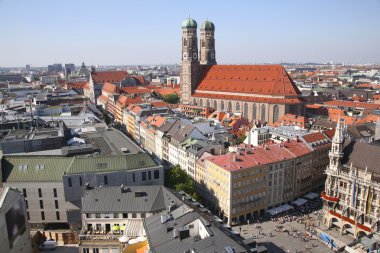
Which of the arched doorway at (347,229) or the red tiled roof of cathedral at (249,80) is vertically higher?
the red tiled roof of cathedral at (249,80)

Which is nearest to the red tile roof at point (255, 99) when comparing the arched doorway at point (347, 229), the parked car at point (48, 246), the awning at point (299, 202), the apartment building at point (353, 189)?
the awning at point (299, 202)

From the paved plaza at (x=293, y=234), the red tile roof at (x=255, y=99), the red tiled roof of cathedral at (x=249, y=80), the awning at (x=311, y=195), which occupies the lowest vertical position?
Result: the paved plaza at (x=293, y=234)

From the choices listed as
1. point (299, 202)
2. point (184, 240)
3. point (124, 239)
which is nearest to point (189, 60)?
point (299, 202)

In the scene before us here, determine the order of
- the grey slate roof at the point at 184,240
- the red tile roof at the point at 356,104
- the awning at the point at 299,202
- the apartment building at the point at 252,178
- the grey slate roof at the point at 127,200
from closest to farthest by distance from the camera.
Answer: the grey slate roof at the point at 184,240 < the grey slate roof at the point at 127,200 < the apartment building at the point at 252,178 < the awning at the point at 299,202 < the red tile roof at the point at 356,104

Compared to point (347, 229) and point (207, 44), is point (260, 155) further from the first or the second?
point (207, 44)

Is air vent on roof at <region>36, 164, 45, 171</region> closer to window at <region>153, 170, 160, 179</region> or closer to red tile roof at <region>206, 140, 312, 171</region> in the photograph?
window at <region>153, 170, 160, 179</region>

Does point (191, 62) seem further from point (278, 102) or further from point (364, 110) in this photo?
point (364, 110)

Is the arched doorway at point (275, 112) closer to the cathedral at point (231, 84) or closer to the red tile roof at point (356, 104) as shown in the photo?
the cathedral at point (231, 84)
